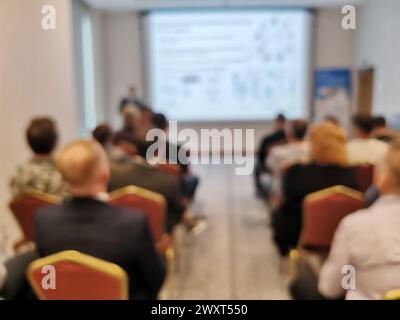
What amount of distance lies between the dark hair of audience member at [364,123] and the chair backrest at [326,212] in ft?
0.91

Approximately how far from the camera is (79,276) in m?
1.12

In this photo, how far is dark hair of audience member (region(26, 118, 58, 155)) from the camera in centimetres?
197

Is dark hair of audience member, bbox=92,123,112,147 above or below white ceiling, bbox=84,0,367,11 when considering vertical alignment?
below

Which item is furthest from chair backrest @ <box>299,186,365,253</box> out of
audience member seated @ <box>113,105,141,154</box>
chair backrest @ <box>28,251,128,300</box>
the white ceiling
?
the white ceiling

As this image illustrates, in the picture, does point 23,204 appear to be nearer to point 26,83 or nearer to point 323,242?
point 26,83

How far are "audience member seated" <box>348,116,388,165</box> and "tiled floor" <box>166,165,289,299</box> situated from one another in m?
0.68

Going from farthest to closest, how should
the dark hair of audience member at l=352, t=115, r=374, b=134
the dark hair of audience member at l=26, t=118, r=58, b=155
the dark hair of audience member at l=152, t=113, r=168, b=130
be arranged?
the dark hair of audience member at l=152, t=113, r=168, b=130 → the dark hair of audience member at l=26, t=118, r=58, b=155 → the dark hair of audience member at l=352, t=115, r=374, b=134

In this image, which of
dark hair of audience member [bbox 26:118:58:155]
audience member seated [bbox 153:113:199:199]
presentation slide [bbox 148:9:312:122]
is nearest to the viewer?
dark hair of audience member [bbox 26:118:58:155]

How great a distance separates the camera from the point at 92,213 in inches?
50.3

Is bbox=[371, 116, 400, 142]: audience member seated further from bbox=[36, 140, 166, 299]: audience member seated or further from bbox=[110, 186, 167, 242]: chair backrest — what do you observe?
bbox=[110, 186, 167, 242]: chair backrest

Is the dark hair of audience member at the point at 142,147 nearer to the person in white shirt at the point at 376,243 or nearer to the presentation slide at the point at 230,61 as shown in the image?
the person in white shirt at the point at 376,243

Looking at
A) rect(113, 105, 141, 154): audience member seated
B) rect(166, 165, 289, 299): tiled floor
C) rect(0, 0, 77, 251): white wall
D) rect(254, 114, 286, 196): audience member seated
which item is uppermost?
rect(0, 0, 77, 251): white wall

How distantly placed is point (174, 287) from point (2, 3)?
189 centimetres

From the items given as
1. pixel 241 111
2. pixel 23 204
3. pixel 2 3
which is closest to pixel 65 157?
pixel 2 3
